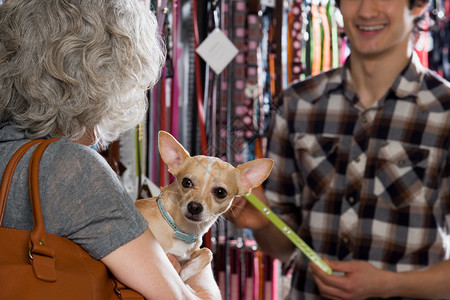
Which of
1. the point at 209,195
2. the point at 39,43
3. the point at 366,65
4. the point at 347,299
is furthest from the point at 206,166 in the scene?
the point at 366,65

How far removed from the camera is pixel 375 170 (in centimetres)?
184

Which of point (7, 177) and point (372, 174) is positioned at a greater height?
point (7, 177)

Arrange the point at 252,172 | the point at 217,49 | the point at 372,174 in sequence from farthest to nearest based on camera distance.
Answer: the point at 372,174, the point at 217,49, the point at 252,172

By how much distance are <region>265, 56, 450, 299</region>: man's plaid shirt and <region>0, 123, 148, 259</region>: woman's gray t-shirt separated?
1.06m

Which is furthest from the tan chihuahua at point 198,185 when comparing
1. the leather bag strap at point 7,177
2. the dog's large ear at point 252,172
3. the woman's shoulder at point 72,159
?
the leather bag strap at point 7,177

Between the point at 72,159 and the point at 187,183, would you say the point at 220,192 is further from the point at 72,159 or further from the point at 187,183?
the point at 72,159

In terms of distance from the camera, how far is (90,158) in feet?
2.97

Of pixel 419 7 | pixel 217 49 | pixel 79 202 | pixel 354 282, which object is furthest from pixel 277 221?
pixel 419 7

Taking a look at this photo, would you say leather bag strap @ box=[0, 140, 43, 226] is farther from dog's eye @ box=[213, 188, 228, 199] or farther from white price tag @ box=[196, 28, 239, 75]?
white price tag @ box=[196, 28, 239, 75]

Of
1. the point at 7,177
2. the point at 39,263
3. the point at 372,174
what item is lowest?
the point at 372,174

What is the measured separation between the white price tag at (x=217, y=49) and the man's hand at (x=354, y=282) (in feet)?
1.93

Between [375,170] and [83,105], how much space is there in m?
1.11

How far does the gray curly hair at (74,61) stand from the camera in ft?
2.98

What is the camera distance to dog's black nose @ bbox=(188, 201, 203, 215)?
2.60 ft
